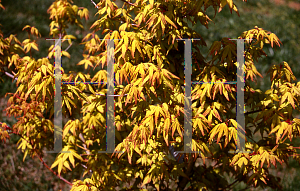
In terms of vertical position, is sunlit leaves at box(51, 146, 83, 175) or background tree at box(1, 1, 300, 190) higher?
background tree at box(1, 1, 300, 190)

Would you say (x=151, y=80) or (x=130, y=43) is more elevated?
(x=130, y=43)

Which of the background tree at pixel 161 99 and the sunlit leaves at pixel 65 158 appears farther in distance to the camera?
the sunlit leaves at pixel 65 158

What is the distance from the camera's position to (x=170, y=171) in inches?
90.9

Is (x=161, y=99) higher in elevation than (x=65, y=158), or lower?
higher

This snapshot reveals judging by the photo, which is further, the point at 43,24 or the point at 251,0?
the point at 251,0

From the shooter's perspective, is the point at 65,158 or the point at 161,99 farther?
the point at 65,158

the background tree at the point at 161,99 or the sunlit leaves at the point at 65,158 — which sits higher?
the background tree at the point at 161,99

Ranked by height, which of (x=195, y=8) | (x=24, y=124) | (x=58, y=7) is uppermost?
(x=58, y=7)

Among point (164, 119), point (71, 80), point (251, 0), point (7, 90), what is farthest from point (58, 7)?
point (251, 0)

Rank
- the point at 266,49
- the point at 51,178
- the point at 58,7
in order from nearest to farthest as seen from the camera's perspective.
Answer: the point at 58,7, the point at 51,178, the point at 266,49

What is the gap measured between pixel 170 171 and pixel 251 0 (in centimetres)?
885

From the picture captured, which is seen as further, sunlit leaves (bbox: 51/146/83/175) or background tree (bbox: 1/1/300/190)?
sunlit leaves (bbox: 51/146/83/175)

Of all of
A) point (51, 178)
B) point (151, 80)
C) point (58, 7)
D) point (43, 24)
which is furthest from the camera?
point (43, 24)

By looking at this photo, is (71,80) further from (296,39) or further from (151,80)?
(296,39)
